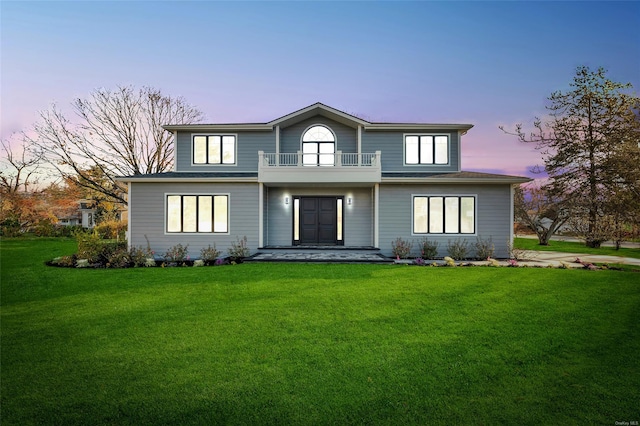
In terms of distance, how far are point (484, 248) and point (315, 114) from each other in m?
10.3

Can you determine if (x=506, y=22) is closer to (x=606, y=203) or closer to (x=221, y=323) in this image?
(x=606, y=203)

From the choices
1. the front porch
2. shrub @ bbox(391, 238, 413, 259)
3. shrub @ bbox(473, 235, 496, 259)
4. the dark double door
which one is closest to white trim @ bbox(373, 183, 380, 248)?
the front porch

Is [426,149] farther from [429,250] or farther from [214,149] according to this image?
[214,149]

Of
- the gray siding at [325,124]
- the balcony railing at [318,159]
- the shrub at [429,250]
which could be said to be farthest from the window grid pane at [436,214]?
the gray siding at [325,124]

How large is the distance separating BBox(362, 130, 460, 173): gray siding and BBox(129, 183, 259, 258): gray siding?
6.36 meters

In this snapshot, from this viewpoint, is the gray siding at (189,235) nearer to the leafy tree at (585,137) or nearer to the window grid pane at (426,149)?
the window grid pane at (426,149)

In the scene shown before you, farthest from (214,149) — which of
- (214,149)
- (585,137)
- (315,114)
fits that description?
(585,137)

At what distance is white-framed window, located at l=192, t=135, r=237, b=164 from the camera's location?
16.4m

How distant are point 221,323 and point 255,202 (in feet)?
31.4

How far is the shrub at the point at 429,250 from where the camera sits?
45.7 feet

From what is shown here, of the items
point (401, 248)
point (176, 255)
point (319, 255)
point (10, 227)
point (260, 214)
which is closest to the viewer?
point (176, 255)

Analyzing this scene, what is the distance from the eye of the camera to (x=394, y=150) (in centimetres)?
1623

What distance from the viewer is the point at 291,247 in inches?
582

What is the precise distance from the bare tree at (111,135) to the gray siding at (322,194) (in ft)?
48.2
